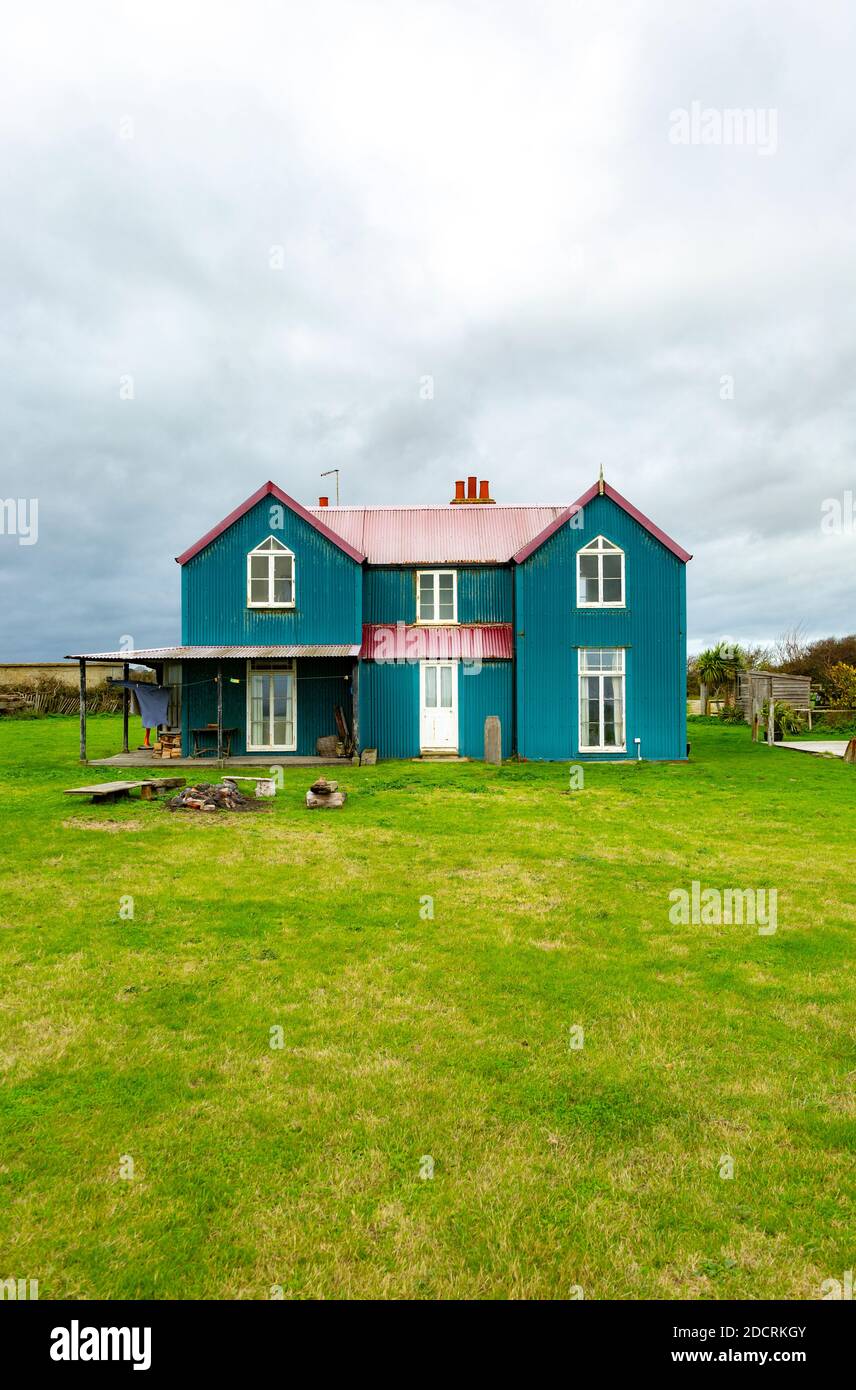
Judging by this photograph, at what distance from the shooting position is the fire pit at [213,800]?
15258 mm

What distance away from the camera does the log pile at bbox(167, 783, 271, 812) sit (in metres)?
15.2

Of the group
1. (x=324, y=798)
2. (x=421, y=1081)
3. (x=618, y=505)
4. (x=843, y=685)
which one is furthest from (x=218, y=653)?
(x=843, y=685)

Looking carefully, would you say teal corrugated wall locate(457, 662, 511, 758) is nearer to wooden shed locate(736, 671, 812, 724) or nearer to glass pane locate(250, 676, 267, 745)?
glass pane locate(250, 676, 267, 745)

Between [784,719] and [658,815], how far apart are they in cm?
2588

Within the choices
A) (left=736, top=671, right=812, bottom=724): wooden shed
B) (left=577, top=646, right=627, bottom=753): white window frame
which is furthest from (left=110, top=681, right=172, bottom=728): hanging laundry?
(left=736, top=671, right=812, bottom=724): wooden shed

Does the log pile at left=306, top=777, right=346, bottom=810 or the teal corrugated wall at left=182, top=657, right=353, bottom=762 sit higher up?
the teal corrugated wall at left=182, top=657, right=353, bottom=762

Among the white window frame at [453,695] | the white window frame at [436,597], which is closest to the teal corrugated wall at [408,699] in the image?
the white window frame at [453,695]

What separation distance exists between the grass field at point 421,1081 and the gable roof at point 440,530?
61.3 feet

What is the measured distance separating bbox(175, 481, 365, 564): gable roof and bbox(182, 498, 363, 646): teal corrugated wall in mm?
198

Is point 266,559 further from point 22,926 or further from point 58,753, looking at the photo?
point 22,926

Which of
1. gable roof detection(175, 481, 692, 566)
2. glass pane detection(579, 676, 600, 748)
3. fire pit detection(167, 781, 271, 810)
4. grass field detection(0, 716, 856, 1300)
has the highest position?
gable roof detection(175, 481, 692, 566)
